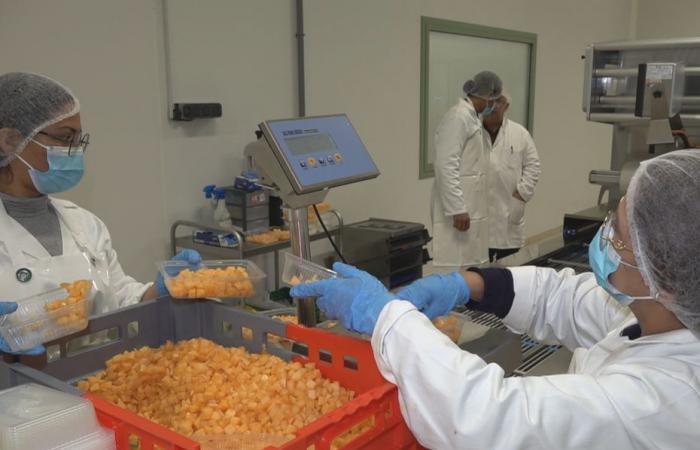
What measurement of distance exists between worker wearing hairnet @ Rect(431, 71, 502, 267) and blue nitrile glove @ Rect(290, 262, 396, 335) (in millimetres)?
2598

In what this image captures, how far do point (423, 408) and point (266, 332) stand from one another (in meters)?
0.44

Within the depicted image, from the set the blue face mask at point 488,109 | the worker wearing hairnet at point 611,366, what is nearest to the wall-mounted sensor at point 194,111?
the blue face mask at point 488,109

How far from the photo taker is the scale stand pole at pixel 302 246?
1.34 meters

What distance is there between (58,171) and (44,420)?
1003mm

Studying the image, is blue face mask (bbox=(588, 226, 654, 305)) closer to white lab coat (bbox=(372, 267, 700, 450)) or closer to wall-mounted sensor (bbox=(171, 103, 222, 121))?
white lab coat (bbox=(372, 267, 700, 450))

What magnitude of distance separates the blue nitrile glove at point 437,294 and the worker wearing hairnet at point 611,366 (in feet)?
0.80

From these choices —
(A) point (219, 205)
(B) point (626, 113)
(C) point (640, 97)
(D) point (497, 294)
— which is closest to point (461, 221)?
(A) point (219, 205)

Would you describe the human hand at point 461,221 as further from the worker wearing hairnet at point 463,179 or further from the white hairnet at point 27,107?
the white hairnet at point 27,107

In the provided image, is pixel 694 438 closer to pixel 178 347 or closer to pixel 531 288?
pixel 531 288

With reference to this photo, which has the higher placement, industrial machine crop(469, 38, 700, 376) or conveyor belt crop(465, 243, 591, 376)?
industrial machine crop(469, 38, 700, 376)

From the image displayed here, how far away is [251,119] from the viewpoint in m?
3.48

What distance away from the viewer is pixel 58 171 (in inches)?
64.2

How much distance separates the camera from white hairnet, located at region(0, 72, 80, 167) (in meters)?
1.59

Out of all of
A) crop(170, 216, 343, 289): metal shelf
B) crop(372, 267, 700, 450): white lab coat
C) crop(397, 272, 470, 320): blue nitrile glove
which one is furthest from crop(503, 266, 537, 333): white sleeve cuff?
crop(170, 216, 343, 289): metal shelf
